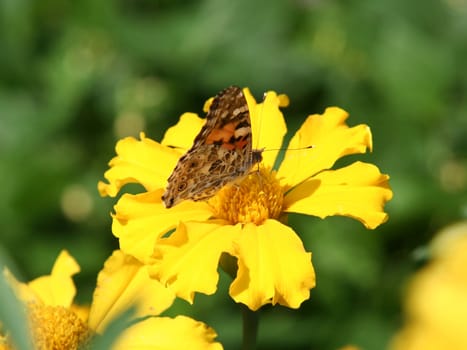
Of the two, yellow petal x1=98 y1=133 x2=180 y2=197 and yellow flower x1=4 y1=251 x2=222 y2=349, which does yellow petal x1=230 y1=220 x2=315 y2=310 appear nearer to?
yellow flower x1=4 y1=251 x2=222 y2=349

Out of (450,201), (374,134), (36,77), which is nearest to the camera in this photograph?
(450,201)

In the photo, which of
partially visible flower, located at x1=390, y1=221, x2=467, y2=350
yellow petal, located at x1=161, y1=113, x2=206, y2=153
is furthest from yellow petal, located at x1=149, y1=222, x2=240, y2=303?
partially visible flower, located at x1=390, y1=221, x2=467, y2=350

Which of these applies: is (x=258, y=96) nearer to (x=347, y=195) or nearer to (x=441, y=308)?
(x=347, y=195)

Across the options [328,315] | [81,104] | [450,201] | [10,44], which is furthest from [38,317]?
[10,44]

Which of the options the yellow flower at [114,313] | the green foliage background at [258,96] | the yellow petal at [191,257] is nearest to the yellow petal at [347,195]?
the yellow petal at [191,257]

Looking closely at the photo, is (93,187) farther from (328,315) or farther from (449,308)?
(449,308)

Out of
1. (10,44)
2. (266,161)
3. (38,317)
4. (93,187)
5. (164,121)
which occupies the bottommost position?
(38,317)
